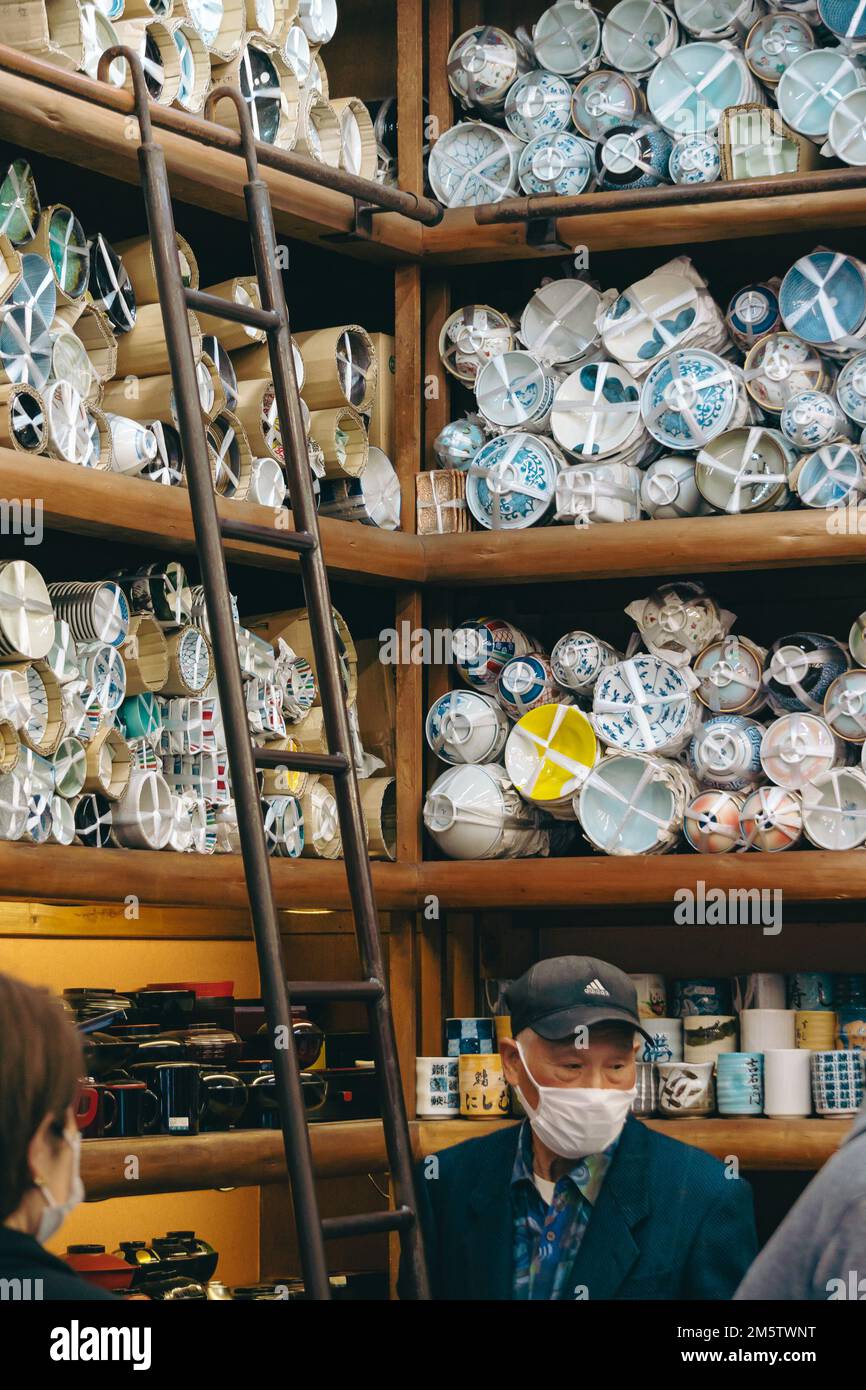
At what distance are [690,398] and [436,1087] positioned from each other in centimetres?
148

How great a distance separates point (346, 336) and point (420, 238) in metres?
0.28

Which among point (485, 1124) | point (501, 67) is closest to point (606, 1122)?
point (485, 1124)

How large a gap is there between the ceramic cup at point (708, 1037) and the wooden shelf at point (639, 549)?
905 mm

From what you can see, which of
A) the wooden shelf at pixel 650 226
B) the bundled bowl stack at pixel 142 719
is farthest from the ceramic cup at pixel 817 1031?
the wooden shelf at pixel 650 226

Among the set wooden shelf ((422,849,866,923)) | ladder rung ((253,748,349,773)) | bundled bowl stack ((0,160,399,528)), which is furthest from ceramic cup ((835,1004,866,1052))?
bundled bowl stack ((0,160,399,528))

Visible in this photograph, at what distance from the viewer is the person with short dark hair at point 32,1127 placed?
57.6 inches

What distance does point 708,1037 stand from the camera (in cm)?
368

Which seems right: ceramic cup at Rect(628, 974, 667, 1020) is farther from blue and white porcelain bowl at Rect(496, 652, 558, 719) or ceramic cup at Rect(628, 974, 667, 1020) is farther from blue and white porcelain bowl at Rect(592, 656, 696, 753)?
blue and white porcelain bowl at Rect(496, 652, 558, 719)

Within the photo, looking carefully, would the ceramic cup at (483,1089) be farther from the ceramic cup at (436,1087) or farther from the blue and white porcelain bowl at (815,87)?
the blue and white porcelain bowl at (815,87)

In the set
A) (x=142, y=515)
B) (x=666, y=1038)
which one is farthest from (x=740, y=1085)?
(x=142, y=515)

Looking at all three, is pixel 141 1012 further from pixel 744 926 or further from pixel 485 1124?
pixel 744 926

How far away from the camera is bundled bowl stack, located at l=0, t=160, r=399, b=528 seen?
10.2ft

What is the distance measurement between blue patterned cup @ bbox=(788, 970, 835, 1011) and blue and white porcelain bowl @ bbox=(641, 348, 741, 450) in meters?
1.11

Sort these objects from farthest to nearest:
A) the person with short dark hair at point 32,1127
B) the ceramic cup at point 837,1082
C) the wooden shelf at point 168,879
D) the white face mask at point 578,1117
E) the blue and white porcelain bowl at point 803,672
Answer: the blue and white porcelain bowl at point 803,672 → the ceramic cup at point 837,1082 → the wooden shelf at point 168,879 → the white face mask at point 578,1117 → the person with short dark hair at point 32,1127
